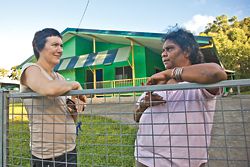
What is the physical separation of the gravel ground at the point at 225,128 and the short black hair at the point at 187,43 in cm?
32

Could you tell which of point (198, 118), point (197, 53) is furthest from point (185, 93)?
point (197, 53)

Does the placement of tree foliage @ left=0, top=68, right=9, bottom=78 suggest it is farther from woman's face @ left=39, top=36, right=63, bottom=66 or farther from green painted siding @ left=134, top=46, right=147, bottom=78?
woman's face @ left=39, top=36, right=63, bottom=66

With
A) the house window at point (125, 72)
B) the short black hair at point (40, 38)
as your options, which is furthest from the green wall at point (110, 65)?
the short black hair at point (40, 38)

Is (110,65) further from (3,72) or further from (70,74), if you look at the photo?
(3,72)

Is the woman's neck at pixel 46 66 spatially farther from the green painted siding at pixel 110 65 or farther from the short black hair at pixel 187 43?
the green painted siding at pixel 110 65

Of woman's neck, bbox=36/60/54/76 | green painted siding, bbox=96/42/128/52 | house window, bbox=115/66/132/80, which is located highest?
green painted siding, bbox=96/42/128/52

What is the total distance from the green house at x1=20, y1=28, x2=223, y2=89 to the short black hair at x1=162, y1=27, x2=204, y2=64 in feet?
29.6

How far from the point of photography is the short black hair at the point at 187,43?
1.47m

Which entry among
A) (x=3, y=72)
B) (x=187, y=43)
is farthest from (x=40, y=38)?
(x=3, y=72)

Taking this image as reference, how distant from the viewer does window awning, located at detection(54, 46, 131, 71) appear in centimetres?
1174

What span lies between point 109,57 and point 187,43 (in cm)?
1067

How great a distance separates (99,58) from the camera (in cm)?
1217

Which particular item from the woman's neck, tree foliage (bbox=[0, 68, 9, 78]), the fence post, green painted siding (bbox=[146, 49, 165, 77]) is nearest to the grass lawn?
the fence post

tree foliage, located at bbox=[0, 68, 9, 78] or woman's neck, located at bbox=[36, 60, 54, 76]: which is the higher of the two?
tree foliage, located at bbox=[0, 68, 9, 78]
